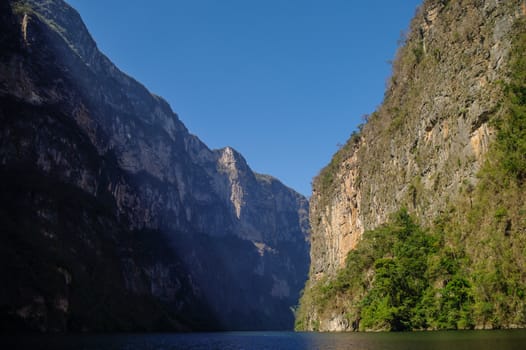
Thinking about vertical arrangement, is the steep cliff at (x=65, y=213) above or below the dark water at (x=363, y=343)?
above

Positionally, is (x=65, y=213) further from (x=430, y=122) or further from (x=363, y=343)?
(x=363, y=343)

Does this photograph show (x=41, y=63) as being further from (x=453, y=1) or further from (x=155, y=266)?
(x=453, y=1)

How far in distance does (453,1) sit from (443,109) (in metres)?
19.6

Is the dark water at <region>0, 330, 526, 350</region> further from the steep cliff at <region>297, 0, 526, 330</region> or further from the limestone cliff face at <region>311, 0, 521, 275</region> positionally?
the limestone cliff face at <region>311, 0, 521, 275</region>

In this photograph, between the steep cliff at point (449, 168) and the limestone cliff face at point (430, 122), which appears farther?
the limestone cliff face at point (430, 122)

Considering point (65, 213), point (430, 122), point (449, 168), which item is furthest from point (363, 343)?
point (65, 213)

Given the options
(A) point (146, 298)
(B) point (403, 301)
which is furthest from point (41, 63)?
(B) point (403, 301)

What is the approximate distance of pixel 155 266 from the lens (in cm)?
16988

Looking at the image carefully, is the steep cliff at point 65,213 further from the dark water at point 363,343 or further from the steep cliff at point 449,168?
the steep cliff at point 449,168

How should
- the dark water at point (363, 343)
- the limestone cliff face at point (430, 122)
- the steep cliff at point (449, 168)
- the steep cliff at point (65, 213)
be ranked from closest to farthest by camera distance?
the dark water at point (363, 343), the steep cliff at point (449, 168), the limestone cliff face at point (430, 122), the steep cliff at point (65, 213)

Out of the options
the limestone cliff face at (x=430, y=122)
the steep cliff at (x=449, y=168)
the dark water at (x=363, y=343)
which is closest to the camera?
the dark water at (x=363, y=343)

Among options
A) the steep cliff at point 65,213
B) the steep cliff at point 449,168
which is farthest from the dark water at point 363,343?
the steep cliff at point 65,213

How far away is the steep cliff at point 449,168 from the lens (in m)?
53.6

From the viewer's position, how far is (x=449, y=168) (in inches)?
2766
